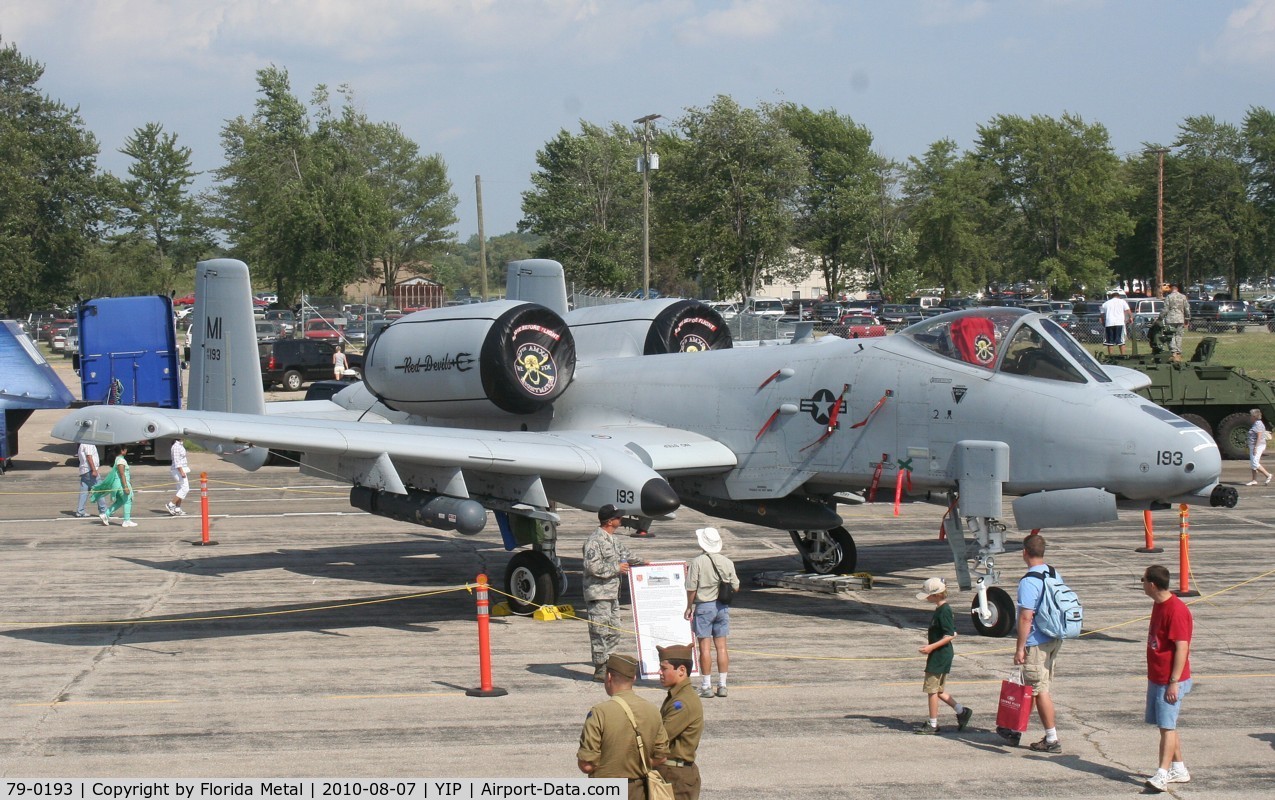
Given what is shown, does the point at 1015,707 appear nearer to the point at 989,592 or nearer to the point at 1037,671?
the point at 1037,671

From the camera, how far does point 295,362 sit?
4531 centimetres

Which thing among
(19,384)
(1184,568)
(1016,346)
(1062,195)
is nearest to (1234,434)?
(1184,568)

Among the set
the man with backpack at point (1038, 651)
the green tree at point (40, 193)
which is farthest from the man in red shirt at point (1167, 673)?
the green tree at point (40, 193)

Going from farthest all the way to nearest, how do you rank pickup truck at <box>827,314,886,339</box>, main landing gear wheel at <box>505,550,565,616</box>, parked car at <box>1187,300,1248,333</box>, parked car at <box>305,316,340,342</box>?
parked car at <box>1187,300,1248,333</box> → parked car at <box>305,316,340,342</box> → pickup truck at <box>827,314,886,339</box> → main landing gear wheel at <box>505,550,565,616</box>

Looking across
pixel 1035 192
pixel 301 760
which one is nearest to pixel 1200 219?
pixel 1035 192

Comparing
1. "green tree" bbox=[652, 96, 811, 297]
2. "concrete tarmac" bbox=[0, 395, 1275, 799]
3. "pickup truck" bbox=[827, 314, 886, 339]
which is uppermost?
"green tree" bbox=[652, 96, 811, 297]

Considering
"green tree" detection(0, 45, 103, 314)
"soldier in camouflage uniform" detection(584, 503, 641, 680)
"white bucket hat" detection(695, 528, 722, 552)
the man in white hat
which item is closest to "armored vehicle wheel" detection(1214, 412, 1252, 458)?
"white bucket hat" detection(695, 528, 722, 552)

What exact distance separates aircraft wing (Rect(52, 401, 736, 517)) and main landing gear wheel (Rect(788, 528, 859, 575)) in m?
2.05

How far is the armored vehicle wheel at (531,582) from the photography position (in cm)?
1455

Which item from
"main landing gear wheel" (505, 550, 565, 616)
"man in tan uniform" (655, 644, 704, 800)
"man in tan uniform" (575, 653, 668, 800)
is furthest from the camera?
"main landing gear wheel" (505, 550, 565, 616)

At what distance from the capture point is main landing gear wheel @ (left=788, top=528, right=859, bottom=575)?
53.0ft

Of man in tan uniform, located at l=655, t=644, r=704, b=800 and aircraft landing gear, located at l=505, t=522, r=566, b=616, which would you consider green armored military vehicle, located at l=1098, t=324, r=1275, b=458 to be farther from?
man in tan uniform, located at l=655, t=644, r=704, b=800

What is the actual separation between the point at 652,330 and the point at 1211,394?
643 inches

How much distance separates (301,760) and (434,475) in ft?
17.3
